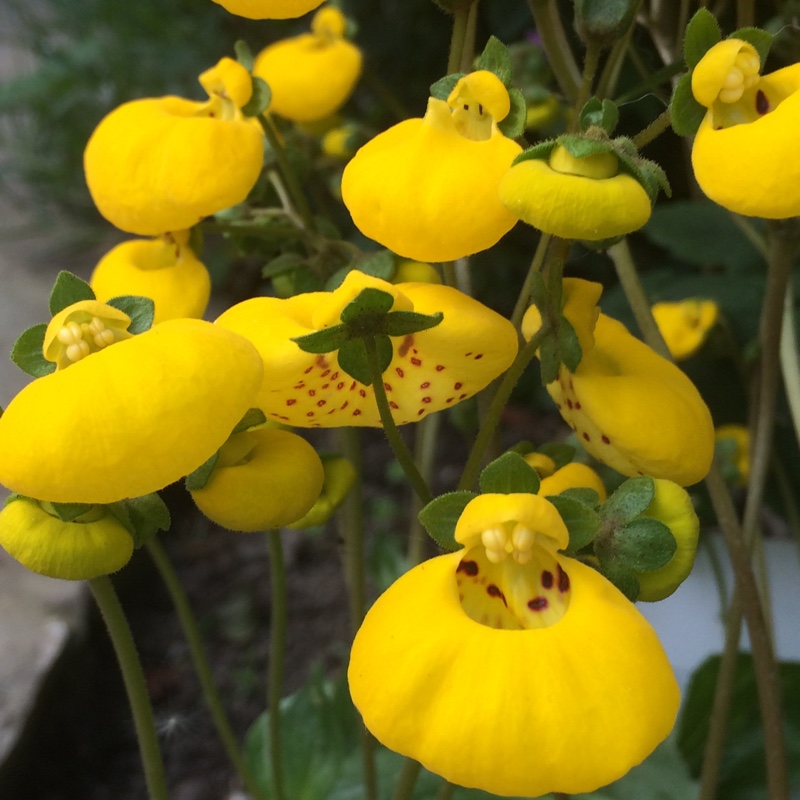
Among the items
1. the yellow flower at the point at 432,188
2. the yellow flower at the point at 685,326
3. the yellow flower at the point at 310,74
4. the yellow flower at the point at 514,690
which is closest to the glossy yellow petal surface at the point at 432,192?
the yellow flower at the point at 432,188

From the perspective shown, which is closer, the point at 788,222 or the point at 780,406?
the point at 788,222

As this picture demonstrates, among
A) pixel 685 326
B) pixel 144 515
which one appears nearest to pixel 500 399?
pixel 144 515

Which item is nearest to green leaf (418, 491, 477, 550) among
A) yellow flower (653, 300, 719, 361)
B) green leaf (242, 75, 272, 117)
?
green leaf (242, 75, 272, 117)

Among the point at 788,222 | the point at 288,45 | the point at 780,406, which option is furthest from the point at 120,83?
the point at 788,222

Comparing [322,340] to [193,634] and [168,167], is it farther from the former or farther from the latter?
[193,634]

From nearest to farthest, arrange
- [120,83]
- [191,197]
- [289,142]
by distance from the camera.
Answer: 1. [191,197]
2. [289,142]
3. [120,83]

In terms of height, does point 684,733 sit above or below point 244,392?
below

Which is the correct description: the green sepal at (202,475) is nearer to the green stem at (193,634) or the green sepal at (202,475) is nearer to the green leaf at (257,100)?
the green stem at (193,634)

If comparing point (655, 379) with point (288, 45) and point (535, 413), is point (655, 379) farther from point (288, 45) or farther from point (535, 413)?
point (535, 413)
